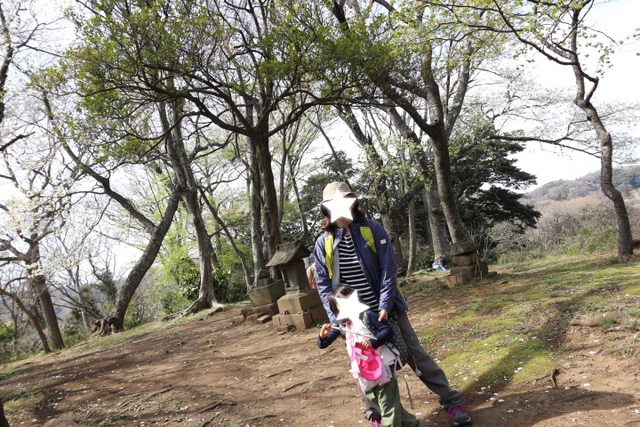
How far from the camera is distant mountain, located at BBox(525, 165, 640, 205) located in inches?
1258

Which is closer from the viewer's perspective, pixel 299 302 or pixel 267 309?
pixel 299 302

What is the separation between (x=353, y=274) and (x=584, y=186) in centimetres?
4299

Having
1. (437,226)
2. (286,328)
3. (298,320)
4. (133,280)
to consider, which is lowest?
(286,328)

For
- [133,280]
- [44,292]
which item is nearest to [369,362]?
[133,280]

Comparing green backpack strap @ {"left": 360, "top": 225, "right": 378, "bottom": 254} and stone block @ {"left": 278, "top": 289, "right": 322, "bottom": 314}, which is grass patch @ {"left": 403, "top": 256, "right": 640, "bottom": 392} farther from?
stone block @ {"left": 278, "top": 289, "right": 322, "bottom": 314}

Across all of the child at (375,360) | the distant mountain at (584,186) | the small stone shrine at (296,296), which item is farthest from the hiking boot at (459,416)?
the distant mountain at (584,186)

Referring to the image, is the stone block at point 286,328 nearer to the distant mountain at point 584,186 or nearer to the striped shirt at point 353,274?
the striped shirt at point 353,274

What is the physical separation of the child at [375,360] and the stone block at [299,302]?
16.1 feet

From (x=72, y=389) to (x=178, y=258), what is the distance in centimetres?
1328

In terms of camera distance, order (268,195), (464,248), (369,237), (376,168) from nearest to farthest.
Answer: (369,237)
(464,248)
(268,195)
(376,168)

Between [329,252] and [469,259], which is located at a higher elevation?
[329,252]

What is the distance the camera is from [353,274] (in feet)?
9.28

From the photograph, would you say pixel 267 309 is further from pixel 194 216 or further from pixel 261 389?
pixel 194 216

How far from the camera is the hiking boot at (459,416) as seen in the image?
2.87 metres
